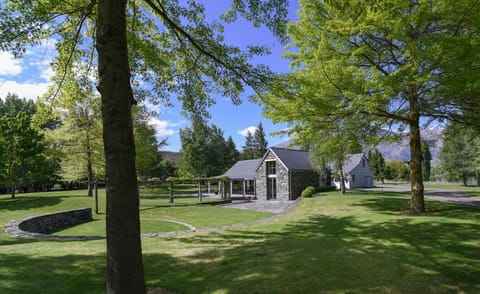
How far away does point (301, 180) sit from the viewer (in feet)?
85.1

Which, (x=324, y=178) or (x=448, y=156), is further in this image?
(x=448, y=156)

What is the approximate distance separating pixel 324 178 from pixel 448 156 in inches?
698

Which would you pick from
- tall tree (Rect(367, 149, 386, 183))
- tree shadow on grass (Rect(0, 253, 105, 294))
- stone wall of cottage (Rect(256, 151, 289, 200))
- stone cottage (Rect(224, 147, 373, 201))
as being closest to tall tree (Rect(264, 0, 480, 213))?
tree shadow on grass (Rect(0, 253, 105, 294))

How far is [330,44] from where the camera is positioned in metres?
9.07

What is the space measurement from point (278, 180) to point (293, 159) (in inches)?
117

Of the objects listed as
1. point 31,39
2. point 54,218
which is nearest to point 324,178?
point 54,218

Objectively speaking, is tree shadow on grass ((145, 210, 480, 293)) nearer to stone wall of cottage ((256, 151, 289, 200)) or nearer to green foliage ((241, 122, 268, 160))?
stone wall of cottage ((256, 151, 289, 200))

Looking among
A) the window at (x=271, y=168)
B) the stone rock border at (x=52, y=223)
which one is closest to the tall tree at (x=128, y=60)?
the stone rock border at (x=52, y=223)

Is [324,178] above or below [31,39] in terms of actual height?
below

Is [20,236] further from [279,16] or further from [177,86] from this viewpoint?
[279,16]

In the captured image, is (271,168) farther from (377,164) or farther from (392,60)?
(377,164)

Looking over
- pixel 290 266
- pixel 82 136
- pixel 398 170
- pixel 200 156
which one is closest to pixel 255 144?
pixel 200 156

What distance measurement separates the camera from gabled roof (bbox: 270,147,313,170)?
25.8m

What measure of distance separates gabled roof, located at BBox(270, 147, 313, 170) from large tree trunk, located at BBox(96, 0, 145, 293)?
74.5 ft
